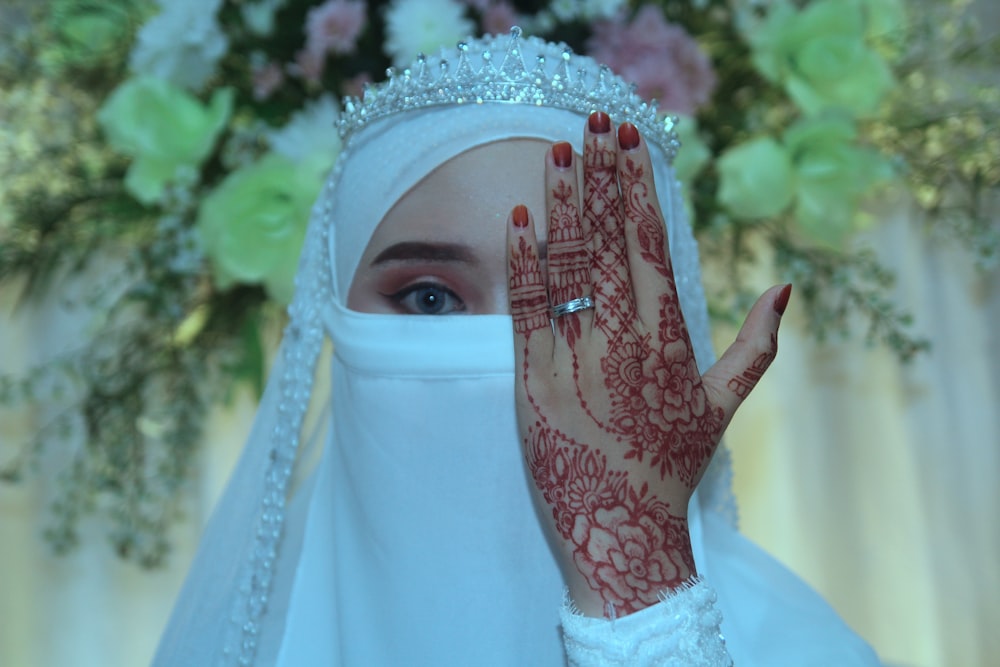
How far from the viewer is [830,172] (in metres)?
1.45

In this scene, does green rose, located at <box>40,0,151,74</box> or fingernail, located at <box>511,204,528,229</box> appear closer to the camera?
fingernail, located at <box>511,204,528,229</box>

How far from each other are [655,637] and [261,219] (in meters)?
0.86

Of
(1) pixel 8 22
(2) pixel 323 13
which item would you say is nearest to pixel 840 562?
(2) pixel 323 13

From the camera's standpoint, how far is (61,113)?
1671 mm

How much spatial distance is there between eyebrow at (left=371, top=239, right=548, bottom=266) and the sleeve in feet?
1.28

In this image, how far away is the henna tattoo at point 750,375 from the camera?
3.22 ft

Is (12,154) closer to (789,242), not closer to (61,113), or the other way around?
(61,113)

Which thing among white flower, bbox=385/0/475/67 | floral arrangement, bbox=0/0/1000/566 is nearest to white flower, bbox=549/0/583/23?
floral arrangement, bbox=0/0/1000/566

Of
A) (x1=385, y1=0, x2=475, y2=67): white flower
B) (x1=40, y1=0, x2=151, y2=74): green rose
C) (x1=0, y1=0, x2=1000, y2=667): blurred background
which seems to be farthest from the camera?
(x1=40, y1=0, x2=151, y2=74): green rose

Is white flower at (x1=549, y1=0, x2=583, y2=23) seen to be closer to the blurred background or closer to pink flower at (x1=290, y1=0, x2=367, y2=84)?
the blurred background

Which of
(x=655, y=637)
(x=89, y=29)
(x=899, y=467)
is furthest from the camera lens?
(x=899, y=467)

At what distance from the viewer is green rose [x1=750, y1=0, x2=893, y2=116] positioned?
4.75ft

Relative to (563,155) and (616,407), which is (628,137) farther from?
(616,407)

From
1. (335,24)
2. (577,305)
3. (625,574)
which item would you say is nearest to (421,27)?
(335,24)
